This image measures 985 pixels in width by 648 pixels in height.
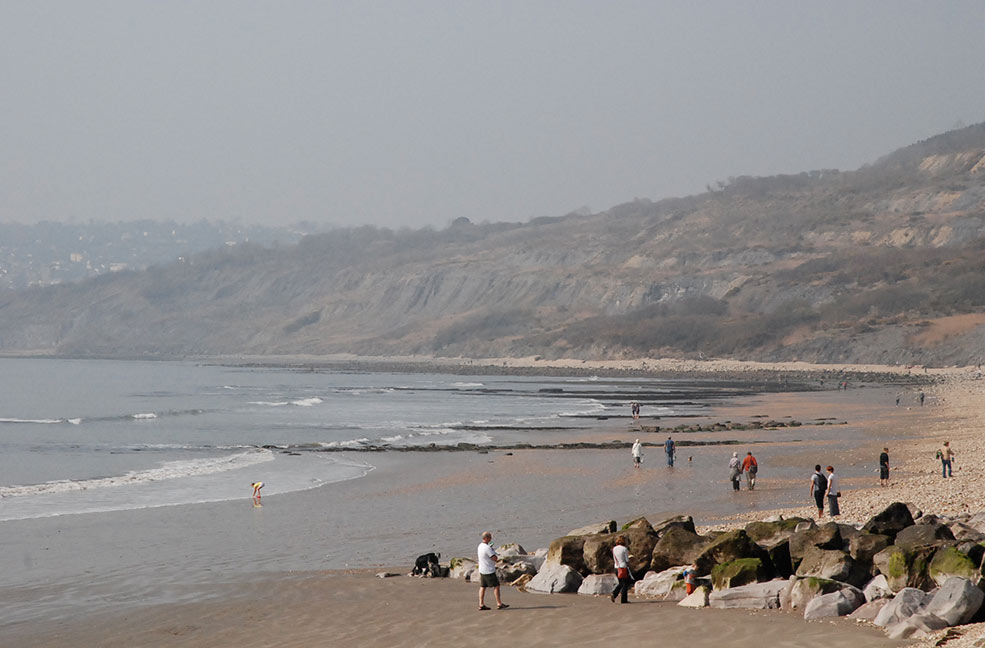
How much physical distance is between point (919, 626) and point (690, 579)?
10.9 feet

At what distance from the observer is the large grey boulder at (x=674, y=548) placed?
14891 millimetres

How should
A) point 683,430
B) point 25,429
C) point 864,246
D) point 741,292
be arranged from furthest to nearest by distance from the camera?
point 864,246
point 741,292
point 25,429
point 683,430

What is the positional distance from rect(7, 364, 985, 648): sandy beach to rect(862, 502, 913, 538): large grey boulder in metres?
3.24

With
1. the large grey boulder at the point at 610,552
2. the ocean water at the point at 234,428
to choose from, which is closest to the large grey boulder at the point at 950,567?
the large grey boulder at the point at 610,552

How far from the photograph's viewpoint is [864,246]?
185 meters

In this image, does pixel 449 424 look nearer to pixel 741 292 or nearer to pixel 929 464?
pixel 929 464

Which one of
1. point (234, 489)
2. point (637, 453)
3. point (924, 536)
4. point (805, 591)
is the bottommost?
point (234, 489)

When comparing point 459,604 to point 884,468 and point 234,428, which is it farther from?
point 234,428

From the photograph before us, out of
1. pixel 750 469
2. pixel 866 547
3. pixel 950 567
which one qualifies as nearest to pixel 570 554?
pixel 866 547

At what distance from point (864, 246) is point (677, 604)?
184 m

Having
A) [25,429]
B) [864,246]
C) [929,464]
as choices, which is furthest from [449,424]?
[864,246]

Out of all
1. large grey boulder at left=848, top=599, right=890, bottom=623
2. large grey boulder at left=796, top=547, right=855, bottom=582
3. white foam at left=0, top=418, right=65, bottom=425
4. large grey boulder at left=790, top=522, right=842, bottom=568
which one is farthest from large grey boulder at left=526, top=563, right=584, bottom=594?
white foam at left=0, top=418, right=65, bottom=425

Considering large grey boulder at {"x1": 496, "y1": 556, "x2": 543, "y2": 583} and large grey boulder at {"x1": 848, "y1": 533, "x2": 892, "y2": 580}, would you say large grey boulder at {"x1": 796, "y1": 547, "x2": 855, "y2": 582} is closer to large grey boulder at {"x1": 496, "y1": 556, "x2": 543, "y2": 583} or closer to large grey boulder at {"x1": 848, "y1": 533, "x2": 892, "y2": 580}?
large grey boulder at {"x1": 848, "y1": 533, "x2": 892, "y2": 580}

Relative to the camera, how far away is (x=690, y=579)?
1385cm
